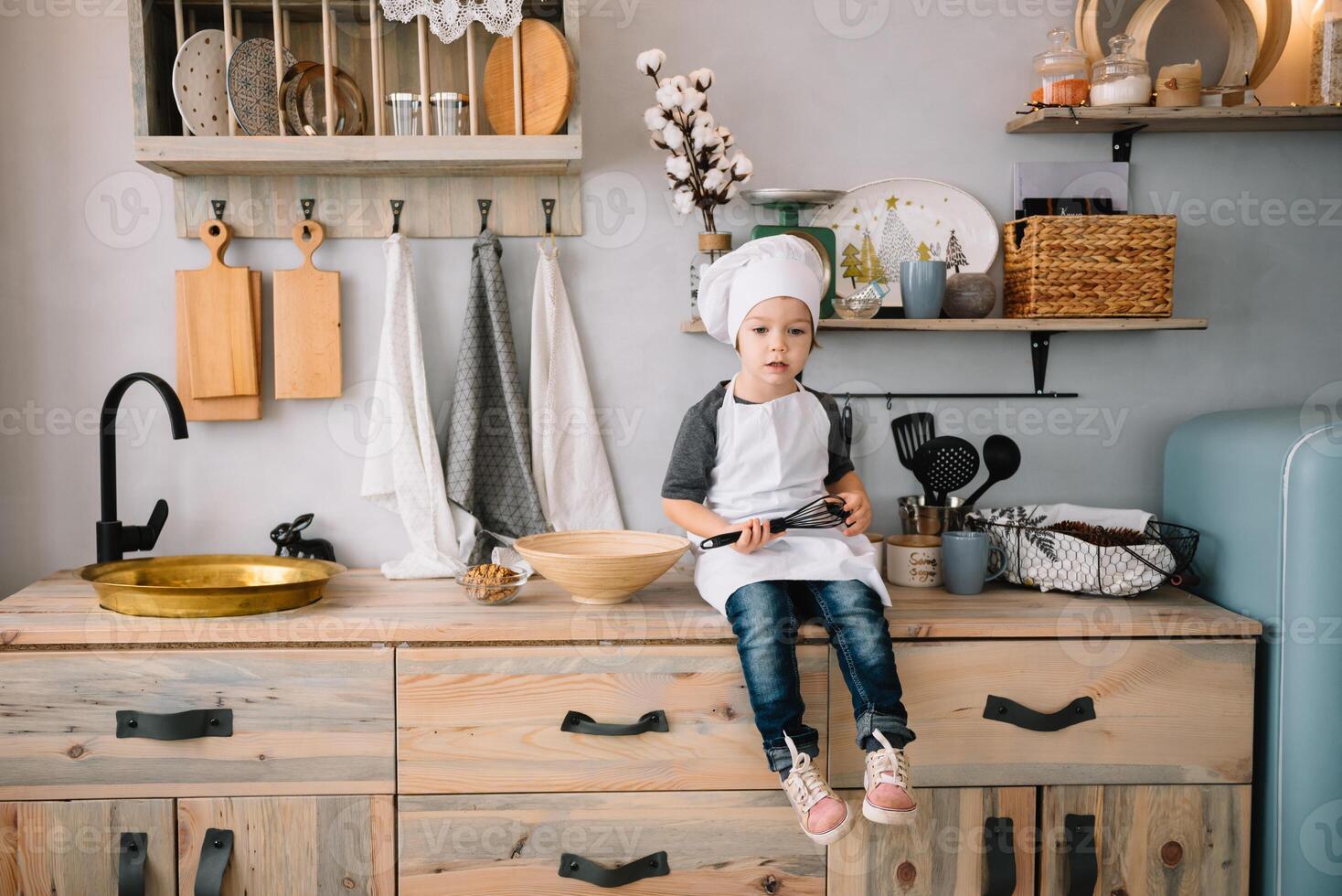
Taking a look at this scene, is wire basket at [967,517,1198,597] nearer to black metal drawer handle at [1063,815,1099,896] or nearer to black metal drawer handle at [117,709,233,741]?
black metal drawer handle at [1063,815,1099,896]

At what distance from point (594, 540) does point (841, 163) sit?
909 mm

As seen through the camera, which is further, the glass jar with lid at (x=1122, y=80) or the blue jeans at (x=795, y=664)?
the glass jar with lid at (x=1122, y=80)

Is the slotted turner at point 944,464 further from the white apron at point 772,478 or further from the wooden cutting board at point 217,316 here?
the wooden cutting board at point 217,316

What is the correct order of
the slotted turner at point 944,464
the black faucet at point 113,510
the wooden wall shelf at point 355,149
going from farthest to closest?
the slotted turner at point 944,464
the black faucet at point 113,510
the wooden wall shelf at point 355,149

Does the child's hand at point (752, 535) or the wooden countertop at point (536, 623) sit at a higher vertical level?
the child's hand at point (752, 535)

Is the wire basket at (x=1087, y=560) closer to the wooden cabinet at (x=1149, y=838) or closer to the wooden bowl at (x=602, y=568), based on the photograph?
the wooden cabinet at (x=1149, y=838)

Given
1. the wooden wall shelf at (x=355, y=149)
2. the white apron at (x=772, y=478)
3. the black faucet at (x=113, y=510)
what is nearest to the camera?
the white apron at (x=772, y=478)

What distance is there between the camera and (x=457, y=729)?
158 centimetres

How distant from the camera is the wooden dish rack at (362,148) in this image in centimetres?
176

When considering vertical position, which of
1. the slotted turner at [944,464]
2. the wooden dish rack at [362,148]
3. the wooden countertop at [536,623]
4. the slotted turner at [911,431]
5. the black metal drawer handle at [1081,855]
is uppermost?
the wooden dish rack at [362,148]

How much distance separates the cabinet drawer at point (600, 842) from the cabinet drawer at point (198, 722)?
5.3 inches

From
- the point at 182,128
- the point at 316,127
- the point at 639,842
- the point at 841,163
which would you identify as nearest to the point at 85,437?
the point at 182,128

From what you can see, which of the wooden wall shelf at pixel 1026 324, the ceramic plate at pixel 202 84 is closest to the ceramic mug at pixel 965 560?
the wooden wall shelf at pixel 1026 324

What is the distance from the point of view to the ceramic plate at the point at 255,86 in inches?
71.2
